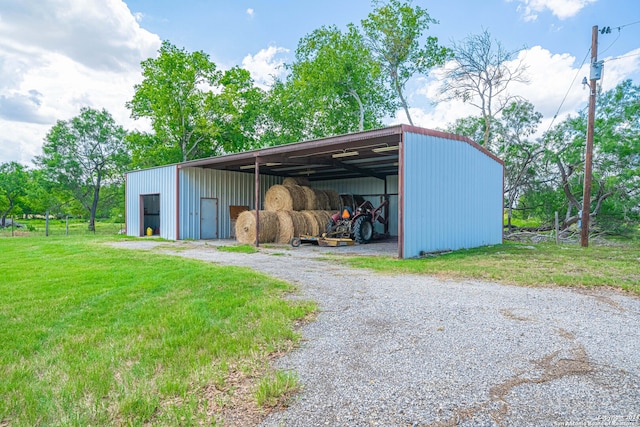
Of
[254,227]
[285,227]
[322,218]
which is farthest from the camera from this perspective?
[322,218]

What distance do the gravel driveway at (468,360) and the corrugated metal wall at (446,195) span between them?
4.23 m

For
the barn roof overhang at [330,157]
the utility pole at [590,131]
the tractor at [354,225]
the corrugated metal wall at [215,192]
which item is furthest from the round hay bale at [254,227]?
the utility pole at [590,131]

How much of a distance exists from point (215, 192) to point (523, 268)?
1258cm

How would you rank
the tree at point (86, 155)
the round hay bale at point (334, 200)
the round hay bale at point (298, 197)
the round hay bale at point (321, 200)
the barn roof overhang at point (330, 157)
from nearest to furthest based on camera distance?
the barn roof overhang at point (330, 157), the round hay bale at point (298, 197), the round hay bale at point (321, 200), the round hay bale at point (334, 200), the tree at point (86, 155)

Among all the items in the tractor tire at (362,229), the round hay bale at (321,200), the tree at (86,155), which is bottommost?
the tractor tire at (362,229)

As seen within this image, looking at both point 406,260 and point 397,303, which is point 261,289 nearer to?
point 397,303

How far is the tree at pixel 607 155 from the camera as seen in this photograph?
1538 centimetres

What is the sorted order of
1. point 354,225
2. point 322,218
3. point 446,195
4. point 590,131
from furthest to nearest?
point 322,218, point 354,225, point 590,131, point 446,195

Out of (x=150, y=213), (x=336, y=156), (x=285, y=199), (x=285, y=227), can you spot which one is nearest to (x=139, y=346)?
(x=336, y=156)

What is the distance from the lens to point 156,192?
54.4 feet

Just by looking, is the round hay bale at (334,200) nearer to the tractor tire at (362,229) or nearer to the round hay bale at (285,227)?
the round hay bale at (285,227)

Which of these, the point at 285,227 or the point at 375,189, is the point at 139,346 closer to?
the point at 285,227

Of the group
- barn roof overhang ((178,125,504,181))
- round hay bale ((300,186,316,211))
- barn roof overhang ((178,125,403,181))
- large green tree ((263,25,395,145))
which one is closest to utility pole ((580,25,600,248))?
barn roof overhang ((178,125,504,181))

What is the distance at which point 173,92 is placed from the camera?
87.4 feet
